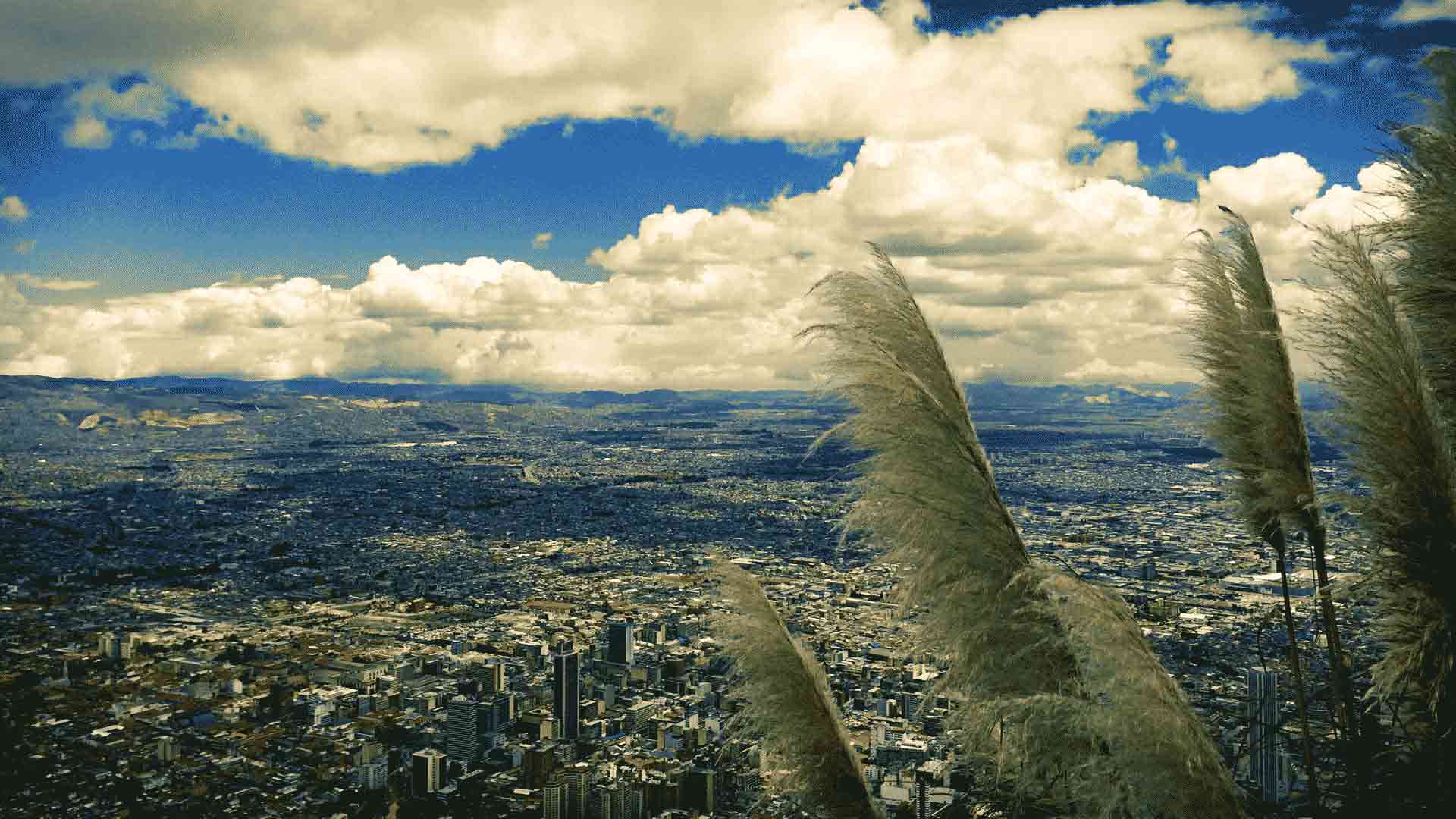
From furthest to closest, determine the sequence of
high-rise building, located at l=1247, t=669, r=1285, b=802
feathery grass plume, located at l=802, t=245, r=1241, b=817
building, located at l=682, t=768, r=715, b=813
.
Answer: building, located at l=682, t=768, r=715, b=813 → high-rise building, located at l=1247, t=669, r=1285, b=802 → feathery grass plume, located at l=802, t=245, r=1241, b=817

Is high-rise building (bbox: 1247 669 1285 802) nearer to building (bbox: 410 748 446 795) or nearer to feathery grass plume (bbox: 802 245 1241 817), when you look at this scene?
feathery grass plume (bbox: 802 245 1241 817)

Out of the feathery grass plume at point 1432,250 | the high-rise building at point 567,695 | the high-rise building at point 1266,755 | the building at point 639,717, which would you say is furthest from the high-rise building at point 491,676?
the feathery grass plume at point 1432,250

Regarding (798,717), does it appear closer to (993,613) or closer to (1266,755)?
(993,613)

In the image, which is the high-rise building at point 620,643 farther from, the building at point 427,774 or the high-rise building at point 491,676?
the building at point 427,774

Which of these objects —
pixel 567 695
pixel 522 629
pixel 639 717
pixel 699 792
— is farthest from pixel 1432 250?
pixel 522 629

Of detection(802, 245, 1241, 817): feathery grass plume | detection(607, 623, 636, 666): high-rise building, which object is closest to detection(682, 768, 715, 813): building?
detection(802, 245, 1241, 817): feathery grass plume

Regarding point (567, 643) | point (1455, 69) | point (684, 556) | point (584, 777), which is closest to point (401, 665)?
point (567, 643)

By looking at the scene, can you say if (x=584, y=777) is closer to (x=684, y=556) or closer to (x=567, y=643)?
(x=567, y=643)
